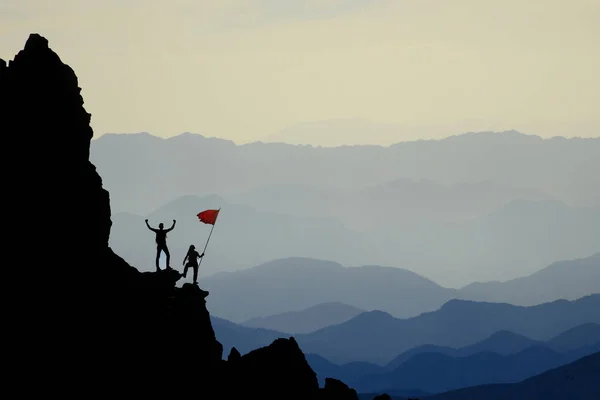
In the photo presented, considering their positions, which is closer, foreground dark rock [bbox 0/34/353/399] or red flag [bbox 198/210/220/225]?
foreground dark rock [bbox 0/34/353/399]

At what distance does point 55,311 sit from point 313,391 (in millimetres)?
21732

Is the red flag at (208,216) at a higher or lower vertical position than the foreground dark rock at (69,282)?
higher

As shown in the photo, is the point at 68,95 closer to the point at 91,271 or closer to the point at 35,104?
the point at 35,104

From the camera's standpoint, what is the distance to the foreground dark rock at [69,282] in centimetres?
4603

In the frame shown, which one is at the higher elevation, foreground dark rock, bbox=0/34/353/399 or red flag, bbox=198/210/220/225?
red flag, bbox=198/210/220/225

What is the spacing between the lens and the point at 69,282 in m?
48.6

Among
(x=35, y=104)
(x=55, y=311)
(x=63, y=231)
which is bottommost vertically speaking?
(x=55, y=311)

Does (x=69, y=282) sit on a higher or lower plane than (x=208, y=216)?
lower

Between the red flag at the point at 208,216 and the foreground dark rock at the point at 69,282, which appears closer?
the foreground dark rock at the point at 69,282

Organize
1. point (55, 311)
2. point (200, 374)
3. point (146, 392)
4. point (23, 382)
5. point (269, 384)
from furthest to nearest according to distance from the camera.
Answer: point (269, 384)
point (200, 374)
point (146, 392)
point (55, 311)
point (23, 382)

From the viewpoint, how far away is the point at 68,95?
168ft

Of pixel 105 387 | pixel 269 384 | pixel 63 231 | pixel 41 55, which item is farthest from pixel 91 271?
pixel 269 384

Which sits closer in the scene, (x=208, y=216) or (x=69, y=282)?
(x=69, y=282)

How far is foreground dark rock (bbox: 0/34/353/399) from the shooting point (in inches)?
1812
